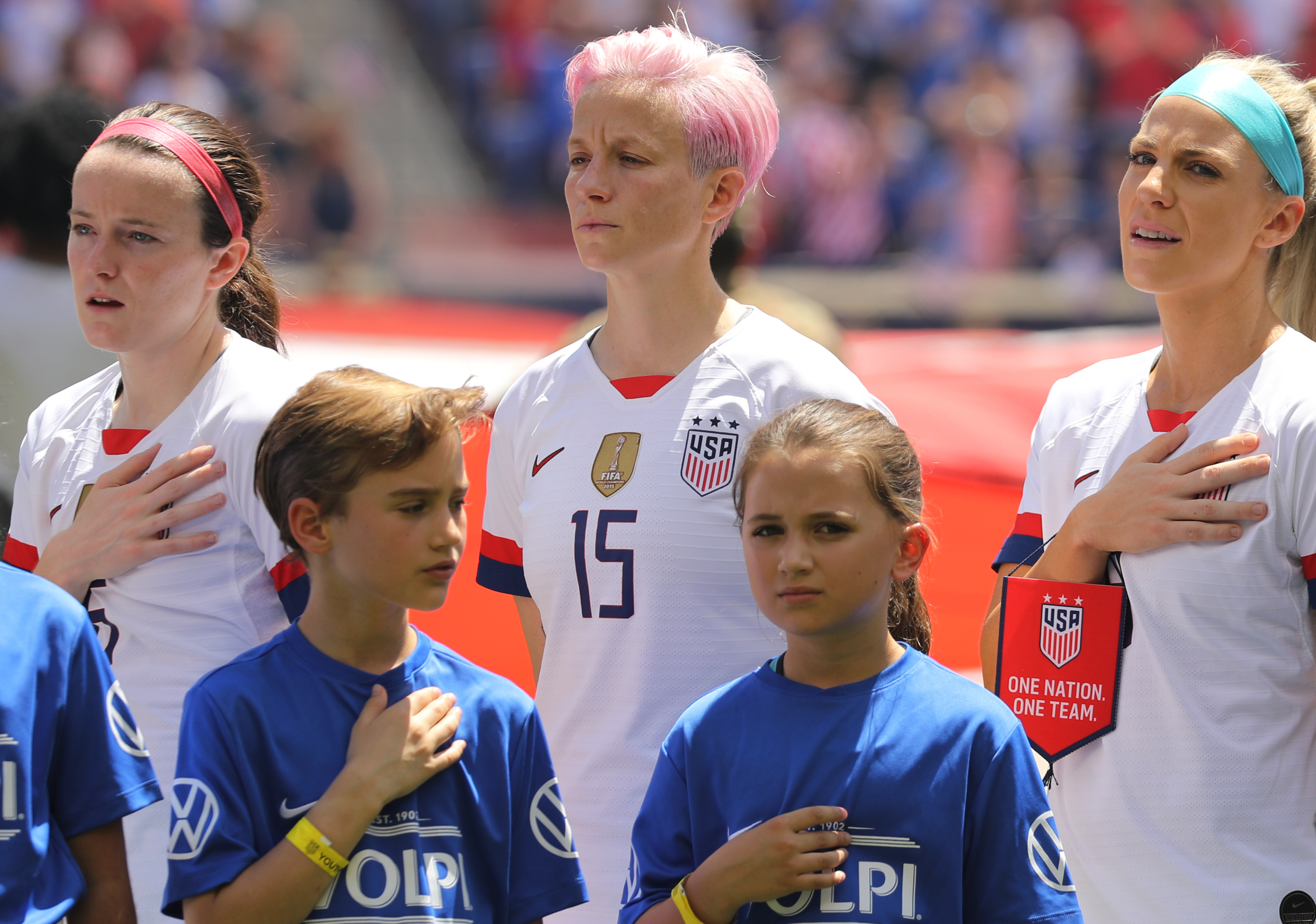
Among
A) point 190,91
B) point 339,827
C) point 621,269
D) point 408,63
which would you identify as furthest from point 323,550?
point 408,63

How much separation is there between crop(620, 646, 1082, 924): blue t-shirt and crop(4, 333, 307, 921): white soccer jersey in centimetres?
61

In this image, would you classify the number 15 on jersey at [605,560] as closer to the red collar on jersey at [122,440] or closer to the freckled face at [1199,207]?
the red collar on jersey at [122,440]

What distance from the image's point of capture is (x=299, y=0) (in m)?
15.8

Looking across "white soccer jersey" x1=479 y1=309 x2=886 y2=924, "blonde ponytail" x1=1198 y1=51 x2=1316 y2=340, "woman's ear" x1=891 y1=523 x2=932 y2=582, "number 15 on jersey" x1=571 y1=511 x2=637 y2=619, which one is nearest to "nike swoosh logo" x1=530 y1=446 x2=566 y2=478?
"white soccer jersey" x1=479 y1=309 x2=886 y2=924

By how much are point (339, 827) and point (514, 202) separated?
476 inches

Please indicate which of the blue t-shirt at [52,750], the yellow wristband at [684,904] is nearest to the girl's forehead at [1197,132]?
the yellow wristband at [684,904]

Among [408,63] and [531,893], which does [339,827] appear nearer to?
[531,893]

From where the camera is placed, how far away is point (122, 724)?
1717mm

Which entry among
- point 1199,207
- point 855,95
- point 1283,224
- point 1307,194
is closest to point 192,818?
point 1199,207

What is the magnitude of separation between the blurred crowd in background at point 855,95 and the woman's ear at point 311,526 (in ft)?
31.4

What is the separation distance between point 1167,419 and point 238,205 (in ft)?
A: 4.68

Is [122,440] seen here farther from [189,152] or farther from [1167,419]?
[1167,419]

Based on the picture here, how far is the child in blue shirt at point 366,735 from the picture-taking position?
1670 mm

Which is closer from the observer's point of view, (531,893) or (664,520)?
(531,893)
